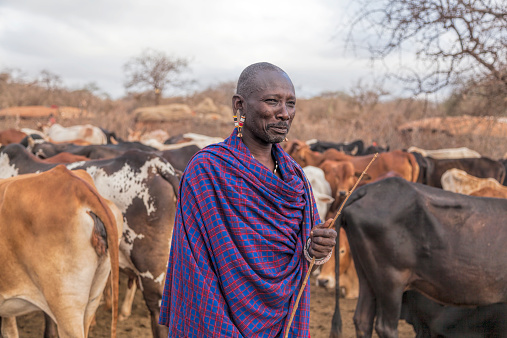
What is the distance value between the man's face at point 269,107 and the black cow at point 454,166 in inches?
351

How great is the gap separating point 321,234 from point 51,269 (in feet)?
6.92

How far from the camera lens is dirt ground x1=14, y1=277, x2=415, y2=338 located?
5.36m

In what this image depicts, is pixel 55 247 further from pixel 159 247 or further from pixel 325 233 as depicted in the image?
pixel 325 233

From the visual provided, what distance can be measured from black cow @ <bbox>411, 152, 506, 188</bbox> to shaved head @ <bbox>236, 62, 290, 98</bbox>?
352 inches

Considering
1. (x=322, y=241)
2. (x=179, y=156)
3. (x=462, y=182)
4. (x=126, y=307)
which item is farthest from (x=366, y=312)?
(x=462, y=182)

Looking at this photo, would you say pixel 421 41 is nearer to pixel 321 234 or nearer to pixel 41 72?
pixel 321 234

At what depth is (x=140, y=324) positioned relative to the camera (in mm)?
5680

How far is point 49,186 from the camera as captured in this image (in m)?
3.43

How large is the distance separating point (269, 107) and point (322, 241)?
1.94 ft

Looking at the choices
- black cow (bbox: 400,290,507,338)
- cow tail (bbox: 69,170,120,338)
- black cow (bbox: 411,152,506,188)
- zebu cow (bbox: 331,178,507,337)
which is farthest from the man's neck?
black cow (bbox: 411,152,506,188)

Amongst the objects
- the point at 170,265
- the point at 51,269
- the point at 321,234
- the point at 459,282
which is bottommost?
the point at 459,282

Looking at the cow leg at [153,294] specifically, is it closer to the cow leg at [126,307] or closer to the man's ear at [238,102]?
the cow leg at [126,307]

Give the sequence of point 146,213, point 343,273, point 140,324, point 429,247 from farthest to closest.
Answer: point 343,273
point 140,324
point 146,213
point 429,247

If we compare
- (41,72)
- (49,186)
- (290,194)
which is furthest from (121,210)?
(41,72)
